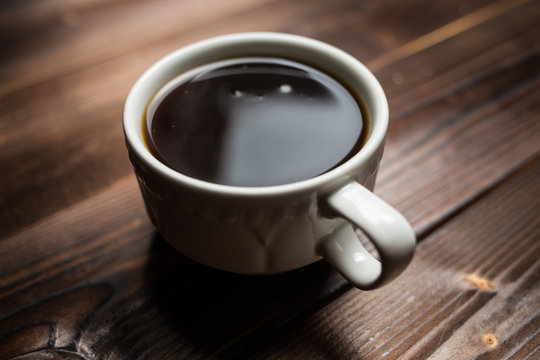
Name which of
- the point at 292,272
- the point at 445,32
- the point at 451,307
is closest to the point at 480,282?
the point at 451,307

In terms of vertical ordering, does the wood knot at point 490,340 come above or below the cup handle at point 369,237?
below

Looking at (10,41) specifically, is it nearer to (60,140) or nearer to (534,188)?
(60,140)

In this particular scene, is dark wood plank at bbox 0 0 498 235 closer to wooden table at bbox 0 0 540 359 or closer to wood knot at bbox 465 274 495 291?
wooden table at bbox 0 0 540 359

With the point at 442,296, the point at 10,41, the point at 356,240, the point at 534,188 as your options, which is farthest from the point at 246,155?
the point at 10,41

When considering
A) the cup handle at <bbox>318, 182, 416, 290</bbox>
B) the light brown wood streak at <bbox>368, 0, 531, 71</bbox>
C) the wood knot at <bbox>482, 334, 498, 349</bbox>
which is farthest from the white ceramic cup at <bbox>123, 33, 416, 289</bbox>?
the light brown wood streak at <bbox>368, 0, 531, 71</bbox>

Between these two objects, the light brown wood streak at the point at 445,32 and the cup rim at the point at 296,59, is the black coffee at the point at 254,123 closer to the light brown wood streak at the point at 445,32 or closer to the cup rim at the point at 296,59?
the cup rim at the point at 296,59

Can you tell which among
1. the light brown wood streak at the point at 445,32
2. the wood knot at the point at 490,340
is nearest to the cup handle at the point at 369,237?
the wood knot at the point at 490,340

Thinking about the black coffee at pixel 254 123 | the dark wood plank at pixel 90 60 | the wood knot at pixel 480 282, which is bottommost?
the wood knot at pixel 480 282

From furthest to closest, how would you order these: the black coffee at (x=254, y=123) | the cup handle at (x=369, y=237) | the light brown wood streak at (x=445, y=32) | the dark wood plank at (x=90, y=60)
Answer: the light brown wood streak at (x=445, y=32)
the dark wood plank at (x=90, y=60)
the black coffee at (x=254, y=123)
the cup handle at (x=369, y=237)
